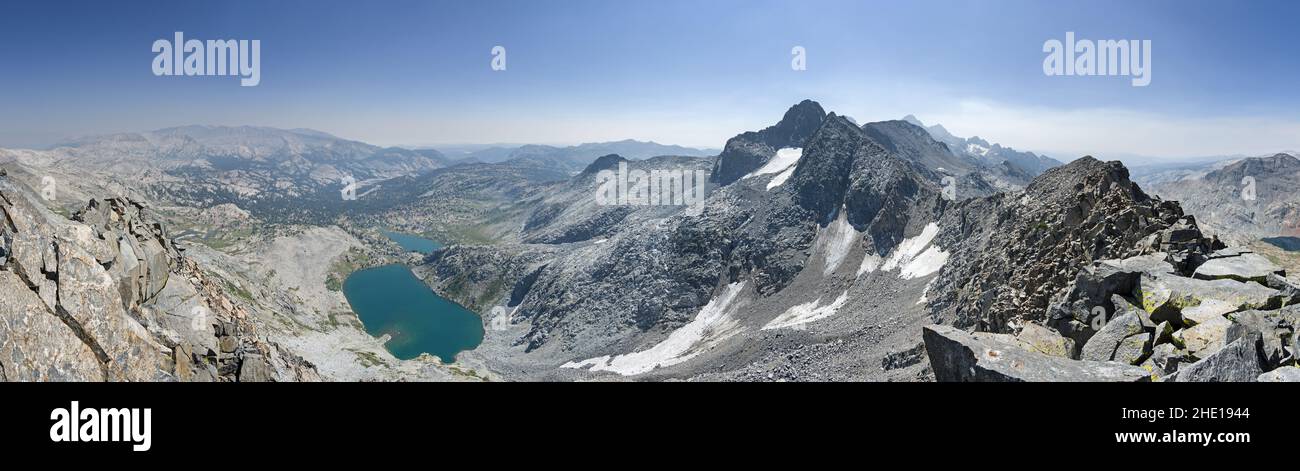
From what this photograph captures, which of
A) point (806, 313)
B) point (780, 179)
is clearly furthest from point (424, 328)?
point (806, 313)

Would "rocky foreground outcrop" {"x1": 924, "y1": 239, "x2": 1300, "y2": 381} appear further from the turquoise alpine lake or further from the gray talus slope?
the turquoise alpine lake

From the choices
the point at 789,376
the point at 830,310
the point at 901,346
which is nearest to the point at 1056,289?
the point at 901,346

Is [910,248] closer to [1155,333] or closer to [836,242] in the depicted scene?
[836,242]

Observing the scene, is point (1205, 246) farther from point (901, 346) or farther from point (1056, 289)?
point (901, 346)

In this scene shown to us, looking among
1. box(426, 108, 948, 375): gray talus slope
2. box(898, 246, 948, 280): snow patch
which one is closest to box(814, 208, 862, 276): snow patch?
box(426, 108, 948, 375): gray talus slope

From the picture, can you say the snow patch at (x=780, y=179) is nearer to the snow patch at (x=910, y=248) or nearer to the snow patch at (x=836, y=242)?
the snow patch at (x=836, y=242)

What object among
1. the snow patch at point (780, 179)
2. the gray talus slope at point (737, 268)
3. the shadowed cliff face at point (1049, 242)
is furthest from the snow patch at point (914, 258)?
the snow patch at point (780, 179)
